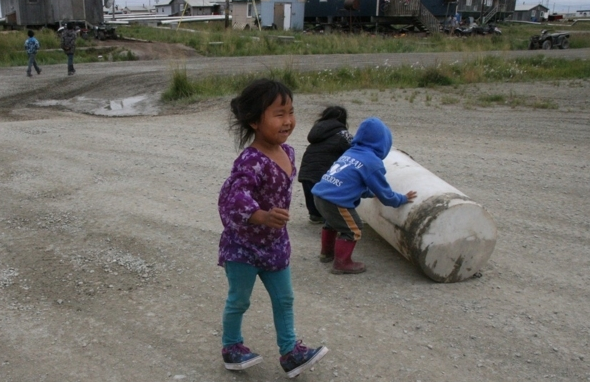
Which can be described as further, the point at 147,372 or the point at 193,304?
the point at 193,304

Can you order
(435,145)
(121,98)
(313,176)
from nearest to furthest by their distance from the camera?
(313,176) → (435,145) → (121,98)

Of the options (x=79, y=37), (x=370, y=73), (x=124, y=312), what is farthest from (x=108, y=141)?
(x=79, y=37)

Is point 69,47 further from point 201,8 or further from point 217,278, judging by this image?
point 201,8

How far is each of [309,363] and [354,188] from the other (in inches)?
65.1

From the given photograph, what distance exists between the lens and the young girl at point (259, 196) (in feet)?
10.1

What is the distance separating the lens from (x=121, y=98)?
14977 mm

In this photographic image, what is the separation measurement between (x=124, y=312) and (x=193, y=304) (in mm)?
459

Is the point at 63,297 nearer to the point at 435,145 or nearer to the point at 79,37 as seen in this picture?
the point at 435,145

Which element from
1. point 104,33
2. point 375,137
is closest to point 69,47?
point 104,33

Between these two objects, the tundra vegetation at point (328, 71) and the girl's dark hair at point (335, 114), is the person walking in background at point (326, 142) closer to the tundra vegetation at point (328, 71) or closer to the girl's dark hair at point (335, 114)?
the girl's dark hair at point (335, 114)

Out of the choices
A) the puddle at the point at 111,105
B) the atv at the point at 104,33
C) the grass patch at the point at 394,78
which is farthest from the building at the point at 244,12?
the puddle at the point at 111,105

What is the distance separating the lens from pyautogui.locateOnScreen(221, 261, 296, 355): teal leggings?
3248mm

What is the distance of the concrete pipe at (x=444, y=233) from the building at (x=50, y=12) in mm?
33290

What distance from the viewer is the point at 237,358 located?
3.47 metres
